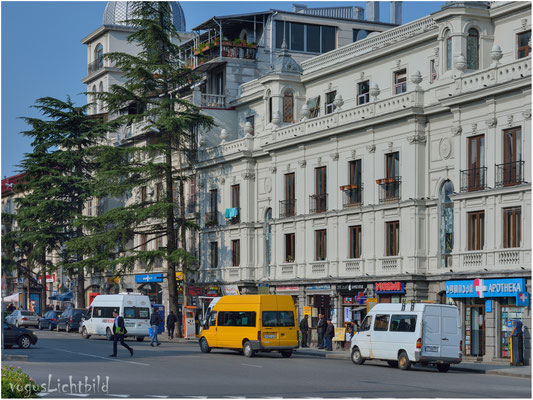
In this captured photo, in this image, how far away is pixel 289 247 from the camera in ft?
178

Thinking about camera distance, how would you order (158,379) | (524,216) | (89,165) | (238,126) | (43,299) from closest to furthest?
(158,379) → (524,216) → (238,126) → (89,165) → (43,299)

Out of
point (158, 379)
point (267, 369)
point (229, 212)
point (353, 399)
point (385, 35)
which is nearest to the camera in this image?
point (353, 399)

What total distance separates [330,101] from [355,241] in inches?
378

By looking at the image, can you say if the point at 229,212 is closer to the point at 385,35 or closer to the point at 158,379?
the point at 385,35

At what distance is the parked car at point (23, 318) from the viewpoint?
2822 inches

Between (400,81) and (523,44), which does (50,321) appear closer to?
(400,81)

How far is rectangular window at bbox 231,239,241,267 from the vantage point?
59.1 meters

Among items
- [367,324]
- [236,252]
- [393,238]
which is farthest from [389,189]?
[236,252]

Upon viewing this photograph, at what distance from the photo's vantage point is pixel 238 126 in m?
63.9

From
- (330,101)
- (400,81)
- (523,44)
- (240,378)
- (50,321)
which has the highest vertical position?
(523,44)

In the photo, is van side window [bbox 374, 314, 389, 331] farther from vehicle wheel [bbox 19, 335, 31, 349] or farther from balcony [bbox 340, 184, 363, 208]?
vehicle wheel [bbox 19, 335, 31, 349]

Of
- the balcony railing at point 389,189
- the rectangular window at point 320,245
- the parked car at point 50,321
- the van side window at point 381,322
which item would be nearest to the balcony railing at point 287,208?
the rectangular window at point 320,245

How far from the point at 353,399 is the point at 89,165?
182 ft

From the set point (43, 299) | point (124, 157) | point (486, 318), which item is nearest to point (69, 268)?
point (124, 157)
